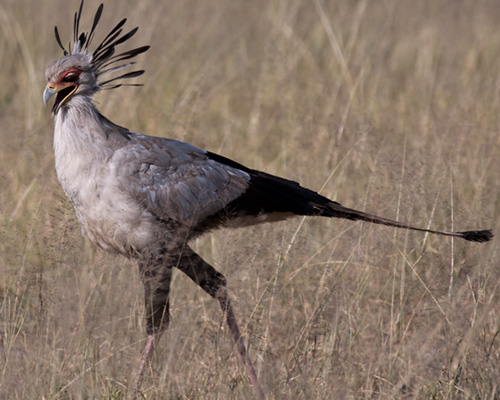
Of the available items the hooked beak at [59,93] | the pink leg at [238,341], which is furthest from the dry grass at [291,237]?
the hooked beak at [59,93]

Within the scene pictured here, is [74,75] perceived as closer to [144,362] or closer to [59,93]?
[59,93]

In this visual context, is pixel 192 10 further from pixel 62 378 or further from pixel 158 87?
pixel 62 378

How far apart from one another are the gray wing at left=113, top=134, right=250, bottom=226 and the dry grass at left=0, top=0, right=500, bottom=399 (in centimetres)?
26

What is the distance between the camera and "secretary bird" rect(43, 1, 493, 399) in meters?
3.51

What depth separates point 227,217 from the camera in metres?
3.56

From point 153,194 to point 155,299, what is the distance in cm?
46

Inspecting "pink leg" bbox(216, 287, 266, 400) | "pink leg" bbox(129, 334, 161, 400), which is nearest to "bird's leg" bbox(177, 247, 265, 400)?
"pink leg" bbox(216, 287, 266, 400)

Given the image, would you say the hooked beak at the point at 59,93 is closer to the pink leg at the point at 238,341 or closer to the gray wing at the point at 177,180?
the gray wing at the point at 177,180

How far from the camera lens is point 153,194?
3615 millimetres

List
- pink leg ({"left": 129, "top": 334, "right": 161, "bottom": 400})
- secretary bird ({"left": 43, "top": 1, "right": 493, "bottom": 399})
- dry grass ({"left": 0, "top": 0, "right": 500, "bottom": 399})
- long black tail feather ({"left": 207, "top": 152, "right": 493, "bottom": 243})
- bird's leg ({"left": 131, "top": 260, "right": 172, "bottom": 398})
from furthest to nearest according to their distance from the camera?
long black tail feather ({"left": 207, "top": 152, "right": 493, "bottom": 243}) → secretary bird ({"left": 43, "top": 1, "right": 493, "bottom": 399}) → bird's leg ({"left": 131, "top": 260, "right": 172, "bottom": 398}) → dry grass ({"left": 0, "top": 0, "right": 500, "bottom": 399}) → pink leg ({"left": 129, "top": 334, "right": 161, "bottom": 400})

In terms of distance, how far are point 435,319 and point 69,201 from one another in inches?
67.5

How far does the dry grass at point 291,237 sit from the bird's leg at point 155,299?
66 millimetres

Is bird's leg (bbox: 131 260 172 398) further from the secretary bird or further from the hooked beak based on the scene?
the hooked beak

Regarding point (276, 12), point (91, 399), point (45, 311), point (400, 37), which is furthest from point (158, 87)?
point (91, 399)
